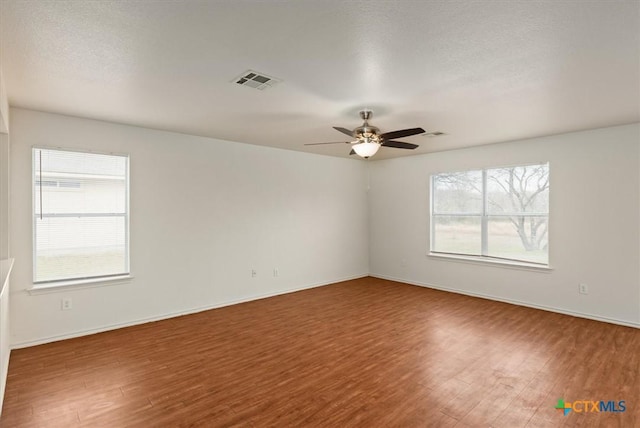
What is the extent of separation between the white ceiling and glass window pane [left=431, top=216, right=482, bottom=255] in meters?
2.30

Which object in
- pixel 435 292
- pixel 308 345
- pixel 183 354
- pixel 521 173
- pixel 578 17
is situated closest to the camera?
pixel 578 17

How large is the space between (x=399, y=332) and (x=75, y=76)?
416 cm

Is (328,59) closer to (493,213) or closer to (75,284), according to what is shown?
(75,284)

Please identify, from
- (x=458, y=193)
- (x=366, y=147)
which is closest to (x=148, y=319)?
(x=366, y=147)

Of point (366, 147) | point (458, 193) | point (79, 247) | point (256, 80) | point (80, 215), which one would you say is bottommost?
point (79, 247)

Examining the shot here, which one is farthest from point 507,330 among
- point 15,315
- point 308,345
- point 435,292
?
point 15,315

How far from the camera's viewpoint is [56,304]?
3779mm

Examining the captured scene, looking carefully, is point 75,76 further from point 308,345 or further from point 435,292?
point 435,292

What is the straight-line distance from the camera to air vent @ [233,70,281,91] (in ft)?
8.87

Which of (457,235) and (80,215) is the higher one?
(80,215)

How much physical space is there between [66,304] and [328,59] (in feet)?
13.1

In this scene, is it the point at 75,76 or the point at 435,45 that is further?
the point at 75,76

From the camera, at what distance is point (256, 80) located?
2.82m

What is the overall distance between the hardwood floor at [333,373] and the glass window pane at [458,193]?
2.02 meters
